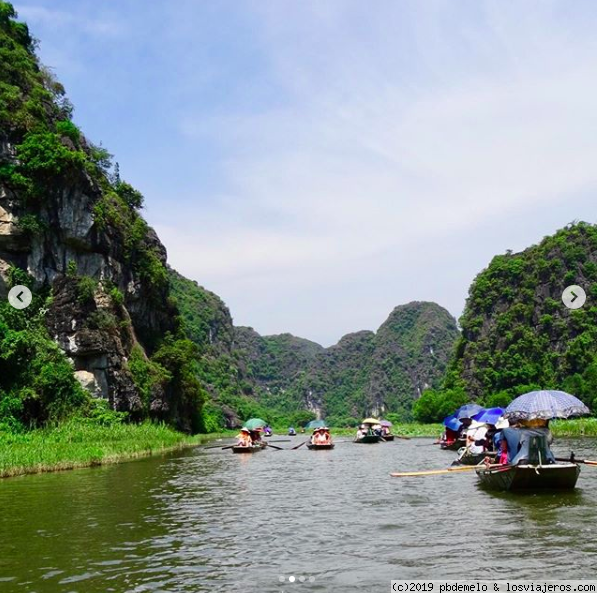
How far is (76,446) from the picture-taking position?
2197cm

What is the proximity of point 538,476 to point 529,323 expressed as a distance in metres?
65.2

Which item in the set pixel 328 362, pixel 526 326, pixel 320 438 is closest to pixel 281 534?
pixel 320 438

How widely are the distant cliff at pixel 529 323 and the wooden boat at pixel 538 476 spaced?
53566 millimetres

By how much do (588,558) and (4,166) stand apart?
30208 mm

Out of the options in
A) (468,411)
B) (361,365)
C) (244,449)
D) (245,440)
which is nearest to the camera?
(468,411)

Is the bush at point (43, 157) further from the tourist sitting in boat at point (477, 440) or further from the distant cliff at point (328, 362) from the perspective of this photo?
the distant cliff at point (328, 362)

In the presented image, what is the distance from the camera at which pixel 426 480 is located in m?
15.4

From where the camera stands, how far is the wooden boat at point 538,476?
11.9m

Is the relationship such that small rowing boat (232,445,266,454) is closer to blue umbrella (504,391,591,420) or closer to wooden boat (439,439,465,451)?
wooden boat (439,439,465,451)

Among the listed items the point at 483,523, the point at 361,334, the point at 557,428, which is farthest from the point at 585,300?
the point at 361,334

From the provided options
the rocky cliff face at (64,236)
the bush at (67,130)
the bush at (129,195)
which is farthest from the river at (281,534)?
the bush at (129,195)

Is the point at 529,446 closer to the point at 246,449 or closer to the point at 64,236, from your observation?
the point at 246,449

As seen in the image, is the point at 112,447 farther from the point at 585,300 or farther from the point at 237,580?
the point at 585,300

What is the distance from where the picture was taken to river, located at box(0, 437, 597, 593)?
6.86 metres
